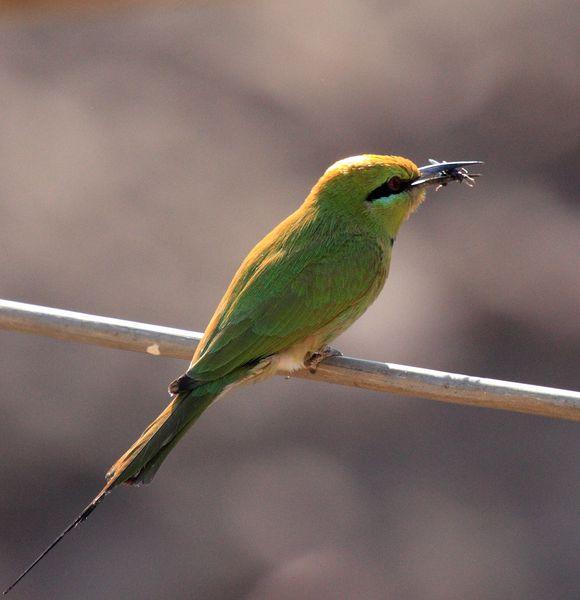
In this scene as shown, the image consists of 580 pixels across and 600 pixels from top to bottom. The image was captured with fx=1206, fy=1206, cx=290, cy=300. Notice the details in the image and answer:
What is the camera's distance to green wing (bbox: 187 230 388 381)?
3473 millimetres

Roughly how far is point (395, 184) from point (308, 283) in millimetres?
476

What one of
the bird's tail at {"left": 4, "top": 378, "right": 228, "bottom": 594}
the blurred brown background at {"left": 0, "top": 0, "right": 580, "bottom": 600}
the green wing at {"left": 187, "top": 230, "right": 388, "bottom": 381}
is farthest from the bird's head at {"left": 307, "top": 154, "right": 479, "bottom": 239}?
the blurred brown background at {"left": 0, "top": 0, "right": 580, "bottom": 600}

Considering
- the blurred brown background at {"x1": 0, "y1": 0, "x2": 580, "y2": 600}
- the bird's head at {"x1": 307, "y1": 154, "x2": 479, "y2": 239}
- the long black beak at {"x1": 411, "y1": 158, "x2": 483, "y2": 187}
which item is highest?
the long black beak at {"x1": 411, "y1": 158, "x2": 483, "y2": 187}

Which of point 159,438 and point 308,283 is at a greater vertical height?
point 308,283

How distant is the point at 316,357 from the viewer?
3.66 metres

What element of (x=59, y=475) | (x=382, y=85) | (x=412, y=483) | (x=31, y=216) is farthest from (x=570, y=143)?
(x=59, y=475)

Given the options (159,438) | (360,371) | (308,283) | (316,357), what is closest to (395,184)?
(308,283)

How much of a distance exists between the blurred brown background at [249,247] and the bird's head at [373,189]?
6.14 feet

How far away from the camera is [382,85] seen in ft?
25.0

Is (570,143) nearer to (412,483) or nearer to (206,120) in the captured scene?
(206,120)

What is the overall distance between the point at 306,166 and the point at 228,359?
376cm

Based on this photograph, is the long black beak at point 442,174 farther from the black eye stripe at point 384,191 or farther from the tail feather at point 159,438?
the tail feather at point 159,438

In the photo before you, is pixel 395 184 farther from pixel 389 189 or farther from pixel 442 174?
pixel 442 174

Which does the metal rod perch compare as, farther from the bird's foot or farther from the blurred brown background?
the blurred brown background
